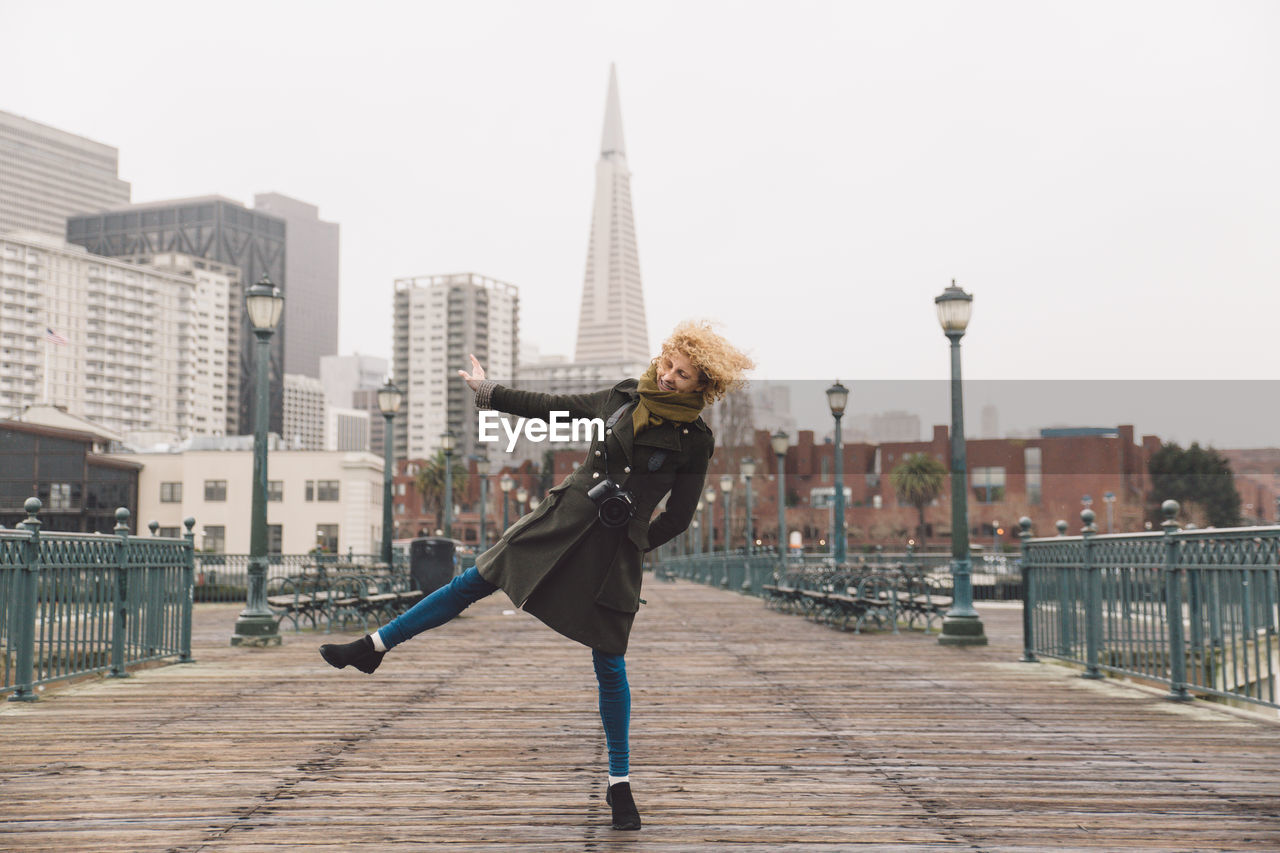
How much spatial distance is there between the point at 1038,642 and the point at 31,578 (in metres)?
9.09

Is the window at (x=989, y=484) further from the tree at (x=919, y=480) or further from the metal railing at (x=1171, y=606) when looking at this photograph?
the metal railing at (x=1171, y=606)

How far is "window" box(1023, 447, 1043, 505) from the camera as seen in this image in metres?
92.4

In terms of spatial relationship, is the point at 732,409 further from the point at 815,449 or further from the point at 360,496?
the point at 360,496

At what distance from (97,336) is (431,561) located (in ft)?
520

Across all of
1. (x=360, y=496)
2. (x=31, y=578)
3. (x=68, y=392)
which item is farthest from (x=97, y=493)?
(x=68, y=392)

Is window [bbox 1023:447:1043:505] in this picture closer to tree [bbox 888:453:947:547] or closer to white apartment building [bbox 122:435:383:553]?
tree [bbox 888:453:947:547]

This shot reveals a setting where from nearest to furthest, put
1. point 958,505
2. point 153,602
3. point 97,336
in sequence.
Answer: point 153,602, point 958,505, point 97,336

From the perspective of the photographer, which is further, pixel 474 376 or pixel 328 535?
pixel 328 535

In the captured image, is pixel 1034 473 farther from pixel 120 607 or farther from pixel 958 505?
pixel 120 607

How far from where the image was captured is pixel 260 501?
1418 cm

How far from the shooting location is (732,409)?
324 feet

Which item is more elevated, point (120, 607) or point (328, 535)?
point (120, 607)

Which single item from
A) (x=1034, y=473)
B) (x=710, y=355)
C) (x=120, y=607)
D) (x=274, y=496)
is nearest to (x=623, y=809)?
(x=710, y=355)

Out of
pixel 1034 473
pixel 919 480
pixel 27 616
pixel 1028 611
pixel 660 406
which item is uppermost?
pixel 1034 473
